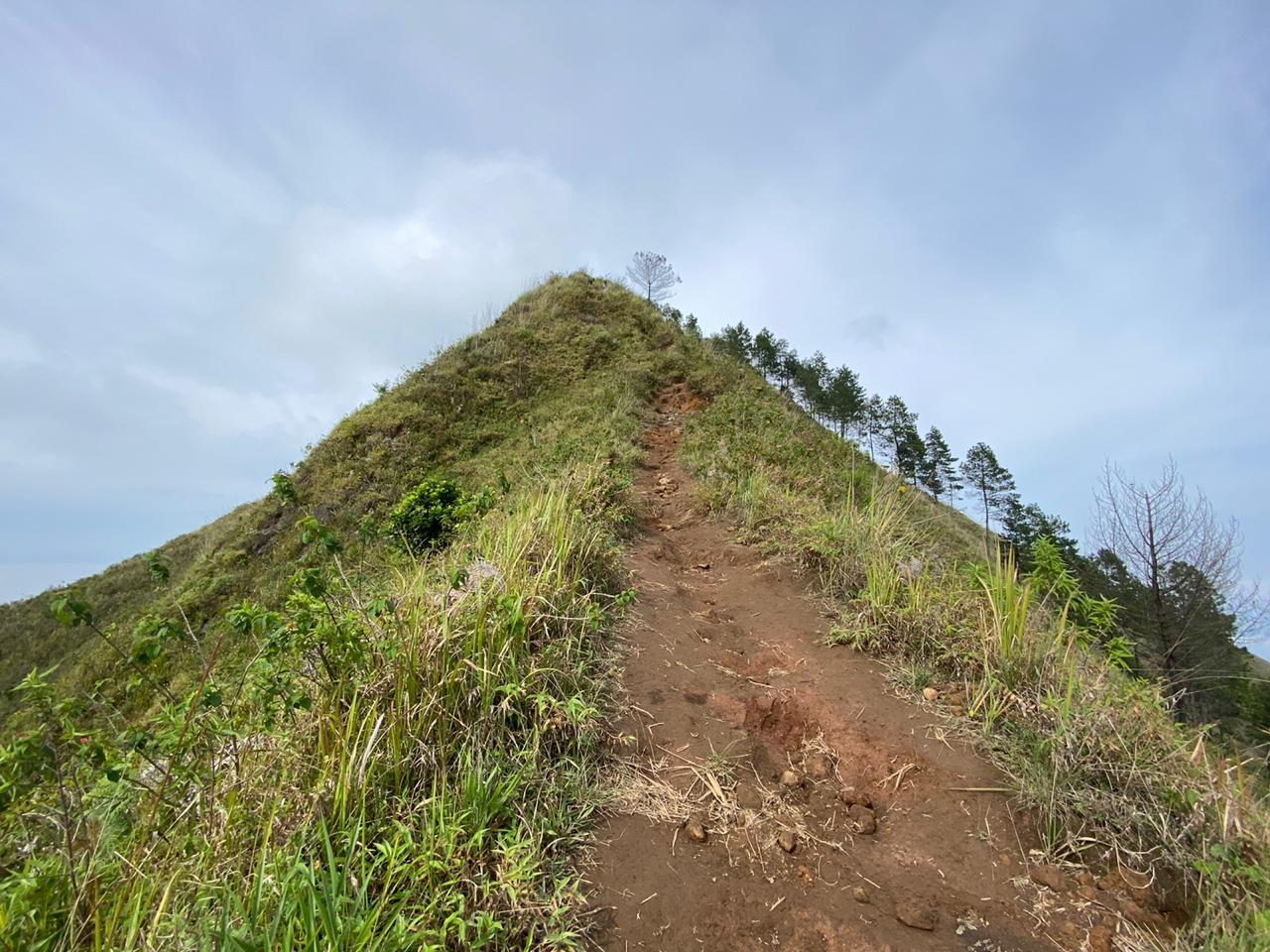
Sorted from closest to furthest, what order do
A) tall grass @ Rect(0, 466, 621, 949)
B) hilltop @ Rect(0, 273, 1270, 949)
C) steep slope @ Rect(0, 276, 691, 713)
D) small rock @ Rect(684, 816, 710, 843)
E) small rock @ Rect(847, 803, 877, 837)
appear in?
tall grass @ Rect(0, 466, 621, 949), hilltop @ Rect(0, 273, 1270, 949), small rock @ Rect(684, 816, 710, 843), small rock @ Rect(847, 803, 877, 837), steep slope @ Rect(0, 276, 691, 713)

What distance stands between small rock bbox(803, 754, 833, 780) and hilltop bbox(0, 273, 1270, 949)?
0.04ft

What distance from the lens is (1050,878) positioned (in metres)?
2.07

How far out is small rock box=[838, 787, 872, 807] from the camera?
2509mm

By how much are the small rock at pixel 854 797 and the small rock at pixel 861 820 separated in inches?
0.6

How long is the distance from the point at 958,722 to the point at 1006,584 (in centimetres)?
88

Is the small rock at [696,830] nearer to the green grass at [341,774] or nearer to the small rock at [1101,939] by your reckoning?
the green grass at [341,774]

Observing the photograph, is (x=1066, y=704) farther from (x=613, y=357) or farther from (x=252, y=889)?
(x=613, y=357)

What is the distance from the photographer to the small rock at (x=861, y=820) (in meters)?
2.37

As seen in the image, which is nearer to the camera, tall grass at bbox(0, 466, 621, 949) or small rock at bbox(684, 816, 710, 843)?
tall grass at bbox(0, 466, 621, 949)

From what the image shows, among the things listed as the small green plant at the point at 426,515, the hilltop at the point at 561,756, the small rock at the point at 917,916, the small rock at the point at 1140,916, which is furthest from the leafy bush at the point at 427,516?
the small rock at the point at 1140,916

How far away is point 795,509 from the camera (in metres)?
5.51

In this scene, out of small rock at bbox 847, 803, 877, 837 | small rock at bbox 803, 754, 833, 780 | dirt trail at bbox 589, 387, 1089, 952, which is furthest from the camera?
small rock at bbox 803, 754, 833, 780

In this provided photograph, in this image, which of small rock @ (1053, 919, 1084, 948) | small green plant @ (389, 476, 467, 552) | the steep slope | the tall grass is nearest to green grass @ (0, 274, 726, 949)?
the tall grass

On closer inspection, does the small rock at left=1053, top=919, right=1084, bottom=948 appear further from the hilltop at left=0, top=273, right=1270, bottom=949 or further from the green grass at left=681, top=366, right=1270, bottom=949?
the green grass at left=681, top=366, right=1270, bottom=949
